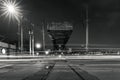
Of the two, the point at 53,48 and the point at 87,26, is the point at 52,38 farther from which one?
the point at 87,26

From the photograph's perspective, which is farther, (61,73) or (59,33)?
(59,33)

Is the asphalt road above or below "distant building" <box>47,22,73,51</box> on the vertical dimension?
below

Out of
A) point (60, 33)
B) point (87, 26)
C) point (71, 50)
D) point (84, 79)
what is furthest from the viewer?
point (60, 33)

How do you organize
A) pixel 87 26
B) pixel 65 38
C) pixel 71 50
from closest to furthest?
1. pixel 87 26
2. pixel 71 50
3. pixel 65 38

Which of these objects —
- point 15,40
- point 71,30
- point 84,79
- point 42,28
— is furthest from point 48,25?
point 84,79

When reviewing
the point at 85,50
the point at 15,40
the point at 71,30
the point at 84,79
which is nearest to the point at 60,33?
the point at 71,30

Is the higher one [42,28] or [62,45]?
[42,28]

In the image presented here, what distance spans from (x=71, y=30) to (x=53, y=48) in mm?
12113

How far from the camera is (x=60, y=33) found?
210 ft

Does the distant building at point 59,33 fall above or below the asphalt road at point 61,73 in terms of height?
above

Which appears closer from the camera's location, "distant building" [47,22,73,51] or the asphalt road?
the asphalt road

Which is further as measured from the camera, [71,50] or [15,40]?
[15,40]

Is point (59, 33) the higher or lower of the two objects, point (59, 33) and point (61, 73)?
the higher

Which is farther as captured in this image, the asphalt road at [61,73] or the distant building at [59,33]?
the distant building at [59,33]
